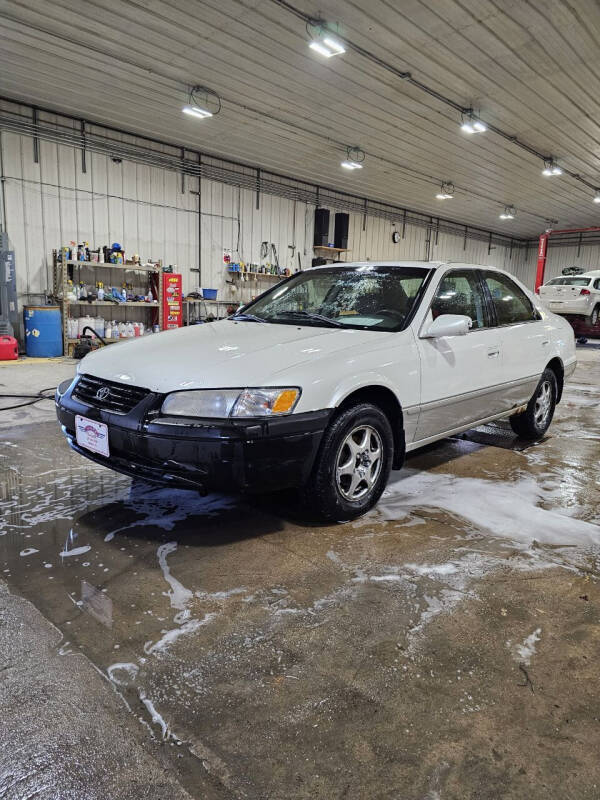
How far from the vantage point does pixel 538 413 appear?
4.32 m

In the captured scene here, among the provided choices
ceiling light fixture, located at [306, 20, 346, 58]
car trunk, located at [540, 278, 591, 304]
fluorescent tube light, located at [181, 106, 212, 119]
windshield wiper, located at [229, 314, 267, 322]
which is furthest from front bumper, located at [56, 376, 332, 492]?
car trunk, located at [540, 278, 591, 304]

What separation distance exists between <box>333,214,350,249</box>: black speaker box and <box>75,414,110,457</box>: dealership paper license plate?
1234 centimetres

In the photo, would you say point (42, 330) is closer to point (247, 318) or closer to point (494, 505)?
point (247, 318)

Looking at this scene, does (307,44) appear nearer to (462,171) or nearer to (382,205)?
(462,171)

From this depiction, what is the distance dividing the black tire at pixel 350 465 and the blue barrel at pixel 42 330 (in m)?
7.44

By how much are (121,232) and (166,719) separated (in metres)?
9.83

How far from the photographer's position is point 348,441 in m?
2.57

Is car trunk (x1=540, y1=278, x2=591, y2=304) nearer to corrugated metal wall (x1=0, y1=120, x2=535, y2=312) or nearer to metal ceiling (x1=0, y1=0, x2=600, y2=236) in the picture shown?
metal ceiling (x1=0, y1=0, x2=600, y2=236)

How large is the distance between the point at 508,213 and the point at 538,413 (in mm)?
14263

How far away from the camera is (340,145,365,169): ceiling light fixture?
10.3m

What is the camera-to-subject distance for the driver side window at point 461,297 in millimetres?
3146

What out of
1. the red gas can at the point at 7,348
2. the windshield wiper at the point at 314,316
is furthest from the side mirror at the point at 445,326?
the red gas can at the point at 7,348

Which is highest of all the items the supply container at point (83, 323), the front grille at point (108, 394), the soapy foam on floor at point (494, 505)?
the supply container at point (83, 323)

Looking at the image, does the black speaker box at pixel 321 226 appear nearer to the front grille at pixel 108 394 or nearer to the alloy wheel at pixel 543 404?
the alloy wheel at pixel 543 404
